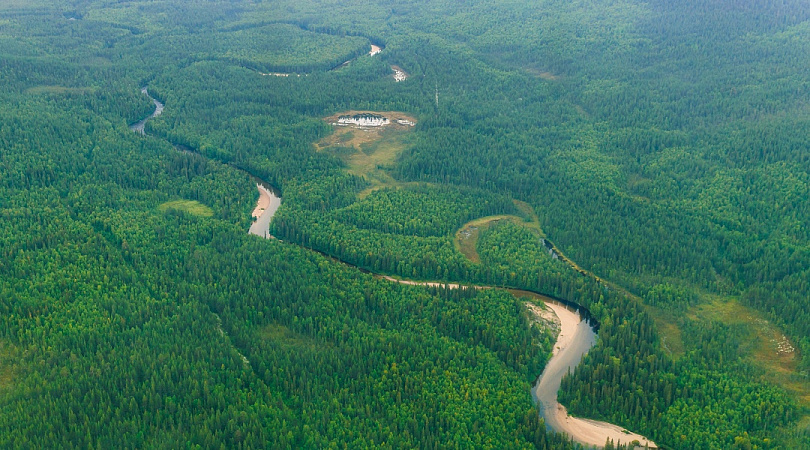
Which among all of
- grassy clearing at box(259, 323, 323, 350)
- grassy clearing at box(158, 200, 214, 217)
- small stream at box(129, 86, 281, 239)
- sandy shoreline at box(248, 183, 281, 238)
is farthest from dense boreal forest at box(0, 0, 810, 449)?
sandy shoreline at box(248, 183, 281, 238)

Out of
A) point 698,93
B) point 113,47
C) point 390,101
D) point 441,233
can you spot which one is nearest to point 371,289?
point 441,233

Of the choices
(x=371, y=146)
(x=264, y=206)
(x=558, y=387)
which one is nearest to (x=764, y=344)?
(x=558, y=387)

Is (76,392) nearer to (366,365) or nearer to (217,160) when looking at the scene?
(366,365)

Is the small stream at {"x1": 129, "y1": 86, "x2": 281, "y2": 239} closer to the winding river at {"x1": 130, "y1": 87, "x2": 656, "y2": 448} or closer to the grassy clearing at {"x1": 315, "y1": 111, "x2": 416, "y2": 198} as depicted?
the winding river at {"x1": 130, "y1": 87, "x2": 656, "y2": 448}

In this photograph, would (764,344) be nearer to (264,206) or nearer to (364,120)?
(264,206)

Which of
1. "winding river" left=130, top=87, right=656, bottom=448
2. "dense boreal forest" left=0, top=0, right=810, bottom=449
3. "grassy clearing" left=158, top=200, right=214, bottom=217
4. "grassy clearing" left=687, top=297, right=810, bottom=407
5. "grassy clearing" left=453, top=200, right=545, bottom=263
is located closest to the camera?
"dense boreal forest" left=0, top=0, right=810, bottom=449

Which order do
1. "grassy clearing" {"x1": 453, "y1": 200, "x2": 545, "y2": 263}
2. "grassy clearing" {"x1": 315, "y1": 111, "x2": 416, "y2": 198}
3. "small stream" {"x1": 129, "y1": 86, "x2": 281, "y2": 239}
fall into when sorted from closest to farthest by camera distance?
"grassy clearing" {"x1": 453, "y1": 200, "x2": 545, "y2": 263}
"small stream" {"x1": 129, "y1": 86, "x2": 281, "y2": 239}
"grassy clearing" {"x1": 315, "y1": 111, "x2": 416, "y2": 198}
